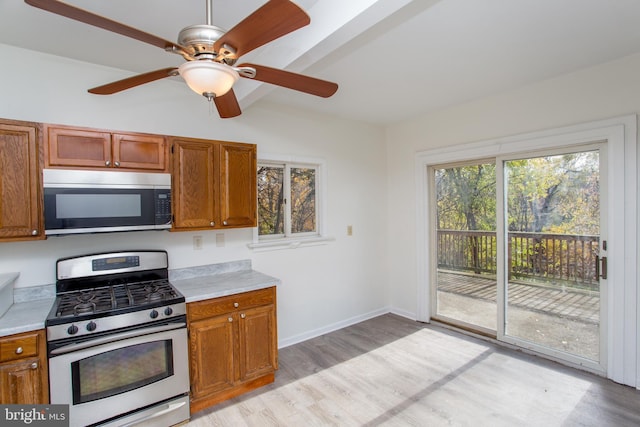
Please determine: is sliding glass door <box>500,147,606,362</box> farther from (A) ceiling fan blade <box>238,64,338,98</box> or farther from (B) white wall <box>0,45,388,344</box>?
(A) ceiling fan blade <box>238,64,338,98</box>

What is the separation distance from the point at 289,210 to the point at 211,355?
168cm

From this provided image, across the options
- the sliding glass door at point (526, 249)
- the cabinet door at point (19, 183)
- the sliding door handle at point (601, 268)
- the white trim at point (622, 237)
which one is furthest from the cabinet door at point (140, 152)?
the sliding door handle at point (601, 268)

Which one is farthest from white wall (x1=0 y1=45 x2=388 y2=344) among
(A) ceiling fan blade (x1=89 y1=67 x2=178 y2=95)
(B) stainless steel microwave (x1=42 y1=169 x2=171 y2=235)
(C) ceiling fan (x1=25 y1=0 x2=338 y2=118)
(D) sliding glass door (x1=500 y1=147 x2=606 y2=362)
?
(D) sliding glass door (x1=500 y1=147 x2=606 y2=362)

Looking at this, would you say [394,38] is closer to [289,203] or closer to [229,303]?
[289,203]

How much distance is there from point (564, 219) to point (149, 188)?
3.59m

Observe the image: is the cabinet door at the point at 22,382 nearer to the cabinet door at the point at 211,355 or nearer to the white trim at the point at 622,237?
the cabinet door at the point at 211,355

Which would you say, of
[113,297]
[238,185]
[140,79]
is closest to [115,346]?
[113,297]

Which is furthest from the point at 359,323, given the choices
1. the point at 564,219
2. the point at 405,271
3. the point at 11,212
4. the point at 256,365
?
the point at 11,212

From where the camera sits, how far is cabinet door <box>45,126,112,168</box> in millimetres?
2066

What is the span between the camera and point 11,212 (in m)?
1.96

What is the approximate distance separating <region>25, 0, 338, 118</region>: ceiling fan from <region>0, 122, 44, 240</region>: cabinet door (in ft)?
2.88

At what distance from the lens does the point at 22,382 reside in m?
1.77

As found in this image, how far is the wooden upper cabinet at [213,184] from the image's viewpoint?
2502mm

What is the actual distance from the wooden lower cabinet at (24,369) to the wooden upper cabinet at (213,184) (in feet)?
3.45
